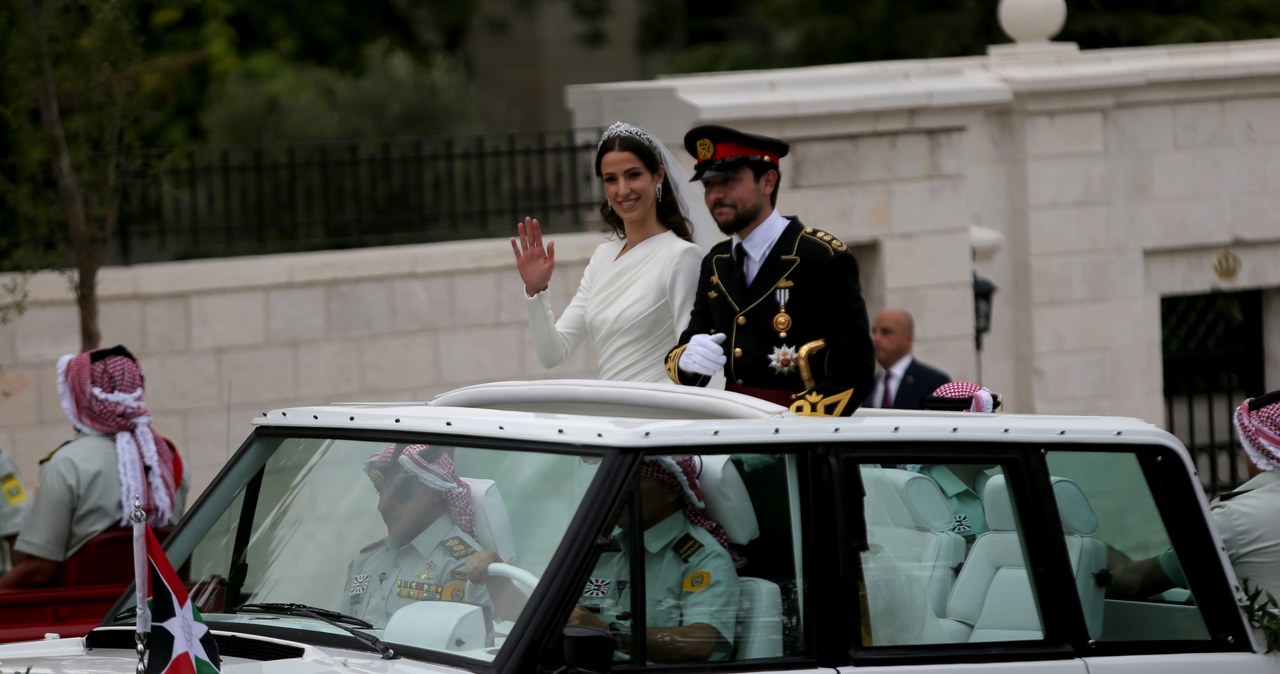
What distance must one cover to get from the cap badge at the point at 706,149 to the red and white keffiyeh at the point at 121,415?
2.83 metres

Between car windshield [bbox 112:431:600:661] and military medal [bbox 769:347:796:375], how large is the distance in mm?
1220

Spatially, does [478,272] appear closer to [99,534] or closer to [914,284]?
[914,284]

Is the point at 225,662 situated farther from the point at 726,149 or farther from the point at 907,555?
the point at 726,149

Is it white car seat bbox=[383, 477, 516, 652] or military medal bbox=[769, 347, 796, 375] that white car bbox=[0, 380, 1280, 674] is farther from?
military medal bbox=[769, 347, 796, 375]

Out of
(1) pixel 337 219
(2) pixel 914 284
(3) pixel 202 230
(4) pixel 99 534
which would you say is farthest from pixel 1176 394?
(4) pixel 99 534

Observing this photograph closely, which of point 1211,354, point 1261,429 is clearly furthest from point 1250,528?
point 1211,354

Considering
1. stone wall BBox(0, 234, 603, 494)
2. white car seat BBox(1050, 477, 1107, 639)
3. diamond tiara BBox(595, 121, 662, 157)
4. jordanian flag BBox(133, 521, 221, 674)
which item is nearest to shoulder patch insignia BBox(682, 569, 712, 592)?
white car seat BBox(1050, 477, 1107, 639)

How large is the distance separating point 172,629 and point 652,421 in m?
1.16

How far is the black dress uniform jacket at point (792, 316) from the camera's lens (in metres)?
5.02

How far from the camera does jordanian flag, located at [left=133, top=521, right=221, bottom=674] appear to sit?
12.7 ft

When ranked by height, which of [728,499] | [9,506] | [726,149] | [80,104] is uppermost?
[80,104]

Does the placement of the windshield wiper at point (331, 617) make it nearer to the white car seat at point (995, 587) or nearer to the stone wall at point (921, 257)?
the white car seat at point (995, 587)

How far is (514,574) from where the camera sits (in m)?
3.97

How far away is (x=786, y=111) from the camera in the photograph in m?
12.2
